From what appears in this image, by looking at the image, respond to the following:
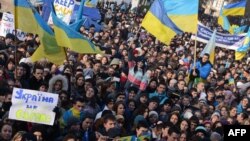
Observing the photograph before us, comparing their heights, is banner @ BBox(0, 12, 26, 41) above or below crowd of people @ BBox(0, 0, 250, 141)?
above

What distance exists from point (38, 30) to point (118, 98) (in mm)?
1521

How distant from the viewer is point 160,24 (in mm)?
10852

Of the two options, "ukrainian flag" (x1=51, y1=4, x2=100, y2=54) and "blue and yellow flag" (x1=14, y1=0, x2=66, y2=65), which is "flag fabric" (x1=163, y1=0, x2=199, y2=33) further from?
"blue and yellow flag" (x1=14, y1=0, x2=66, y2=65)

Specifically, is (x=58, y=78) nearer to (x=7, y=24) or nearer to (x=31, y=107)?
(x=31, y=107)

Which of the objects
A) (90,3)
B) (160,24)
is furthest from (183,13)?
(90,3)

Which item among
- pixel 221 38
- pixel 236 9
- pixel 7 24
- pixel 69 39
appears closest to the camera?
pixel 69 39

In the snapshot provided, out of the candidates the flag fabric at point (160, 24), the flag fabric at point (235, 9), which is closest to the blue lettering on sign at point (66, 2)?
the flag fabric at point (160, 24)

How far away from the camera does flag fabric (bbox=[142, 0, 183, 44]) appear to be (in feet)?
35.5

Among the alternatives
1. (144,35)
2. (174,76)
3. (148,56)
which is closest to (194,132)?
(174,76)

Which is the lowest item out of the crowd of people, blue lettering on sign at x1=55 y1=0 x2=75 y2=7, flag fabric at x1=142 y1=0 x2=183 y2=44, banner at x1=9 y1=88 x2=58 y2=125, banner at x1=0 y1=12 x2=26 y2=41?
the crowd of people

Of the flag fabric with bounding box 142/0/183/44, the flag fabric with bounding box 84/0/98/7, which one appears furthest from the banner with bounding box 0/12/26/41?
the flag fabric with bounding box 84/0/98/7

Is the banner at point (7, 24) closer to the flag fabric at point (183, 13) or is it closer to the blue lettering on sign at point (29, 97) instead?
the flag fabric at point (183, 13)

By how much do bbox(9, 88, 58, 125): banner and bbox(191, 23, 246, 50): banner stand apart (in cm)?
731

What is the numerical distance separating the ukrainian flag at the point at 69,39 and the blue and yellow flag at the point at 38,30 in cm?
13
